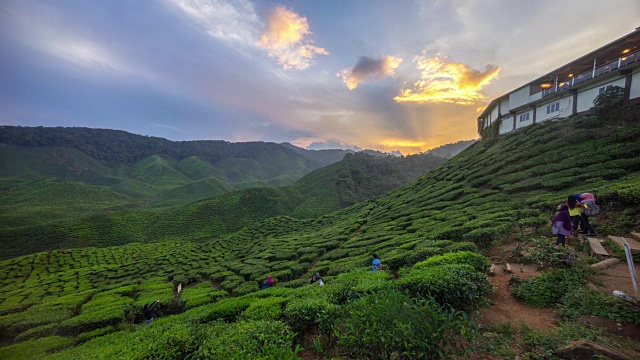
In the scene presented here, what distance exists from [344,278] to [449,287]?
174 inches

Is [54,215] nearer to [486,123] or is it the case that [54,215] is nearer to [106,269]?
[106,269]

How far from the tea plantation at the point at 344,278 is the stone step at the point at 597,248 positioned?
175cm

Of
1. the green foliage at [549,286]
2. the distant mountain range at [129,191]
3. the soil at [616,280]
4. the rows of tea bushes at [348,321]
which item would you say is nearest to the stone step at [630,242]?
the soil at [616,280]

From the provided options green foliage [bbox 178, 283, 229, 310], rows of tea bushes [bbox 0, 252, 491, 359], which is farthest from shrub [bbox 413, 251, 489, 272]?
green foliage [bbox 178, 283, 229, 310]

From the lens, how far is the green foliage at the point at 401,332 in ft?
13.4

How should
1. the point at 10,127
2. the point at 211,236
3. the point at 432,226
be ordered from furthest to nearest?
the point at 10,127, the point at 211,236, the point at 432,226

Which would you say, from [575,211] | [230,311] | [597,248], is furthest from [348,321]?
[575,211]

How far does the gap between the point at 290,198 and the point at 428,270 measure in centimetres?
6095

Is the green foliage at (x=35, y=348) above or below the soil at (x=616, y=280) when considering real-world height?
below

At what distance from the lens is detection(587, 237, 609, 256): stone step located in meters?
8.08

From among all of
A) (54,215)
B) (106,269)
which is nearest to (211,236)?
(106,269)

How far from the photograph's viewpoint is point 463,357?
14.7 ft

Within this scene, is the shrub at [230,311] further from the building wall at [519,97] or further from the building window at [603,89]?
the building wall at [519,97]

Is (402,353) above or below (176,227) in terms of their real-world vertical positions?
above
